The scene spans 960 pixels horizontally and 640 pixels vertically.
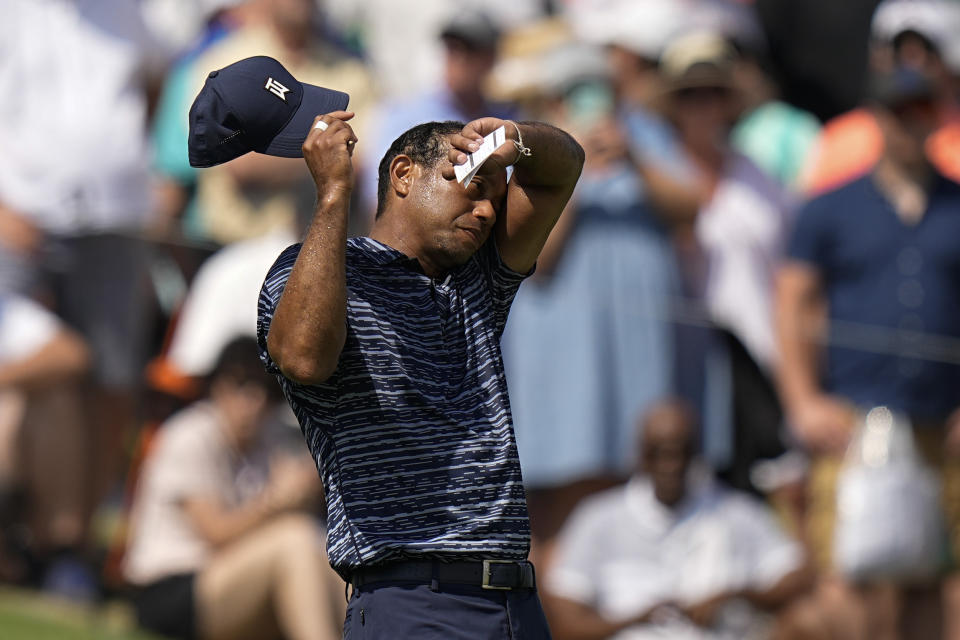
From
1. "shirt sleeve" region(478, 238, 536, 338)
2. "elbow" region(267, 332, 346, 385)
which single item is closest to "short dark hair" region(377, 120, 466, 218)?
"shirt sleeve" region(478, 238, 536, 338)

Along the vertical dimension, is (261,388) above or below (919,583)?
above

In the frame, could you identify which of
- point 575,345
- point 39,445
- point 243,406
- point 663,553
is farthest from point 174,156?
point 663,553

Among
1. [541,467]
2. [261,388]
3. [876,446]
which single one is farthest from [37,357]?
[876,446]

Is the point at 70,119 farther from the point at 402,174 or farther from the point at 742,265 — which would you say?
the point at 402,174

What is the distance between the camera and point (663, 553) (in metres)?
6.77

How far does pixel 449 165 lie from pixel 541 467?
12.4 ft

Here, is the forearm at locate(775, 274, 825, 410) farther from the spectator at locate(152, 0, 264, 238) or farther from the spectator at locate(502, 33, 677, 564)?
the spectator at locate(152, 0, 264, 238)

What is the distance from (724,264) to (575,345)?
3.05 ft

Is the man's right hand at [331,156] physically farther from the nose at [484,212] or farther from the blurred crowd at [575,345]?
the blurred crowd at [575,345]

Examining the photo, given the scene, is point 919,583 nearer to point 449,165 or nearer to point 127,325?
point 127,325

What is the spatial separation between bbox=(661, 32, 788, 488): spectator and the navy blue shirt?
34 cm

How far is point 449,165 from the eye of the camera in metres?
3.46

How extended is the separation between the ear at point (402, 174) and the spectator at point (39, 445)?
343cm

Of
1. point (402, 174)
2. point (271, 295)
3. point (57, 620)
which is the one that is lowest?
point (57, 620)
